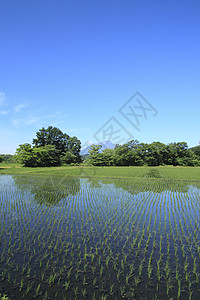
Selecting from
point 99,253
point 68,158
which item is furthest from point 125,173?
point 68,158

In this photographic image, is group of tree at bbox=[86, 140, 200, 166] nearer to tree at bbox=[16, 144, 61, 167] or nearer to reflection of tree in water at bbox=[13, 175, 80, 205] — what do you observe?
tree at bbox=[16, 144, 61, 167]

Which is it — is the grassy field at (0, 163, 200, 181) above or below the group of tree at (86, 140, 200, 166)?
below

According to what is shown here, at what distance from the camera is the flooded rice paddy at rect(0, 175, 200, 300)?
310 centimetres

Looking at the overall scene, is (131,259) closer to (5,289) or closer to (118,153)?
(5,289)

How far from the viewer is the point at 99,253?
13.8 feet

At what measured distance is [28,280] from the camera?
10.7 feet

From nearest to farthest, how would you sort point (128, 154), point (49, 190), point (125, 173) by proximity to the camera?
point (49, 190) < point (125, 173) < point (128, 154)

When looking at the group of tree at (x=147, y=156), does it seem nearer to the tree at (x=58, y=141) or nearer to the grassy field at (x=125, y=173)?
the tree at (x=58, y=141)

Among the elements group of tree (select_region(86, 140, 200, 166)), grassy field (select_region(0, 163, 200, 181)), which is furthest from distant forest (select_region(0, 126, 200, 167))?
grassy field (select_region(0, 163, 200, 181))

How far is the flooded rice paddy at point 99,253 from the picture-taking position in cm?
310

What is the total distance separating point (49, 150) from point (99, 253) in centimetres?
3737

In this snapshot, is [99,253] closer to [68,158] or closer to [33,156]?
[33,156]

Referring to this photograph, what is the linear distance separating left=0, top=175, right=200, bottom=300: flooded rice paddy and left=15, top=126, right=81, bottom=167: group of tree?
98.4 feet

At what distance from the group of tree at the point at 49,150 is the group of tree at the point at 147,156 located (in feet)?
18.9
